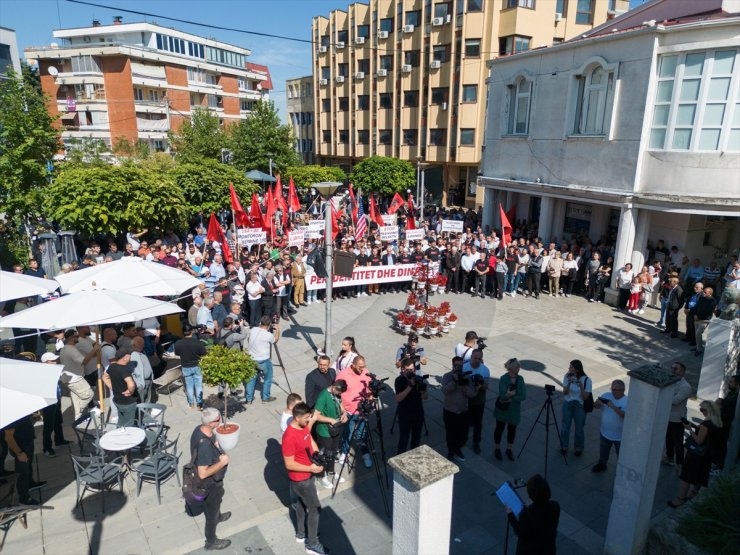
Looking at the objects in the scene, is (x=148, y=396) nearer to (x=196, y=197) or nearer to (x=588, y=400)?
(x=588, y=400)

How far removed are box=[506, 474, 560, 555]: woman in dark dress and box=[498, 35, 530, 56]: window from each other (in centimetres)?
3594

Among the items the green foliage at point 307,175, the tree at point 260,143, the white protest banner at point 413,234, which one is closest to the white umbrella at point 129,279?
the white protest banner at point 413,234

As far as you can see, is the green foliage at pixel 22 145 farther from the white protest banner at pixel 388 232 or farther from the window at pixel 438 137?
the window at pixel 438 137

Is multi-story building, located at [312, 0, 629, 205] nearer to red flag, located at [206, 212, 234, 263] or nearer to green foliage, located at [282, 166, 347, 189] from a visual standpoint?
green foliage, located at [282, 166, 347, 189]

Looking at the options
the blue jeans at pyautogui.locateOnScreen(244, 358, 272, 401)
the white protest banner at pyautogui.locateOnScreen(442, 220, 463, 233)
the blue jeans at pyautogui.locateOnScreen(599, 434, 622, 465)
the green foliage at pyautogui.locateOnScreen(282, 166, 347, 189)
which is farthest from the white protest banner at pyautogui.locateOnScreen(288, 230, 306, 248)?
the green foliage at pyautogui.locateOnScreen(282, 166, 347, 189)

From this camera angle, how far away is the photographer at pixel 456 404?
7.88m

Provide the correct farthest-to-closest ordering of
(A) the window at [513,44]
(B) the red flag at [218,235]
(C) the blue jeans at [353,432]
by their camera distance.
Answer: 1. (A) the window at [513,44]
2. (B) the red flag at [218,235]
3. (C) the blue jeans at [353,432]

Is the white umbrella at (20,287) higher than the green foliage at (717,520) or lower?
higher

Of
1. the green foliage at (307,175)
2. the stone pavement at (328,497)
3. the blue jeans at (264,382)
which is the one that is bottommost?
the stone pavement at (328,497)

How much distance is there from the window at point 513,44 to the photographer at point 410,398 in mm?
33540

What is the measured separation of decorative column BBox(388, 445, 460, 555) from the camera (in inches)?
165

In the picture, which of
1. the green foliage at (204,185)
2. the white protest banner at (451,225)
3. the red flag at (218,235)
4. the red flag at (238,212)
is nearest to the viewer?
the red flag at (218,235)

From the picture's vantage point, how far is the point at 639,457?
5.91 m

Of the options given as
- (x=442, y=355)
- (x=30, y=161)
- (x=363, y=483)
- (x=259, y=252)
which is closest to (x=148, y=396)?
(x=363, y=483)
